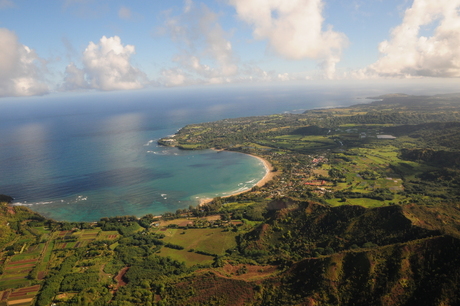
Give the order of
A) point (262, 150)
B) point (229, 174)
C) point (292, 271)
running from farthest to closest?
point (262, 150)
point (229, 174)
point (292, 271)

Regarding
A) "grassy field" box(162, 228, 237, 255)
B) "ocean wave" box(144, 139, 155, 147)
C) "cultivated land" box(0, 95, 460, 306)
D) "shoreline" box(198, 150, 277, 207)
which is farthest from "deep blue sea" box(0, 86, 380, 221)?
"grassy field" box(162, 228, 237, 255)

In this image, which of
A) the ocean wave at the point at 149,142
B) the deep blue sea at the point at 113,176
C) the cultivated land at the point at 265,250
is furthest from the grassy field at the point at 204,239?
the ocean wave at the point at 149,142

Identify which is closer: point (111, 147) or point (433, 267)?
point (433, 267)

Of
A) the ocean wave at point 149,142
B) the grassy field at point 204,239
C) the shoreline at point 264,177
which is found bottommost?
the grassy field at point 204,239

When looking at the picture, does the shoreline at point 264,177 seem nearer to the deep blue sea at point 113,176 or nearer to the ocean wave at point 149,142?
the deep blue sea at point 113,176

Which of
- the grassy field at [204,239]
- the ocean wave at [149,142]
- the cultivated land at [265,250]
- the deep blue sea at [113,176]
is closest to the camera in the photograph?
the cultivated land at [265,250]

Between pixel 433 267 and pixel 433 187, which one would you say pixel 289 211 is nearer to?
pixel 433 267

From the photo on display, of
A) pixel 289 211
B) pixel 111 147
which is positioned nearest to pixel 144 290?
pixel 289 211

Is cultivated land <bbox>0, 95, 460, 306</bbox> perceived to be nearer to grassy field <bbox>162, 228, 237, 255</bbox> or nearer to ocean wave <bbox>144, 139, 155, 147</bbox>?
grassy field <bbox>162, 228, 237, 255</bbox>
